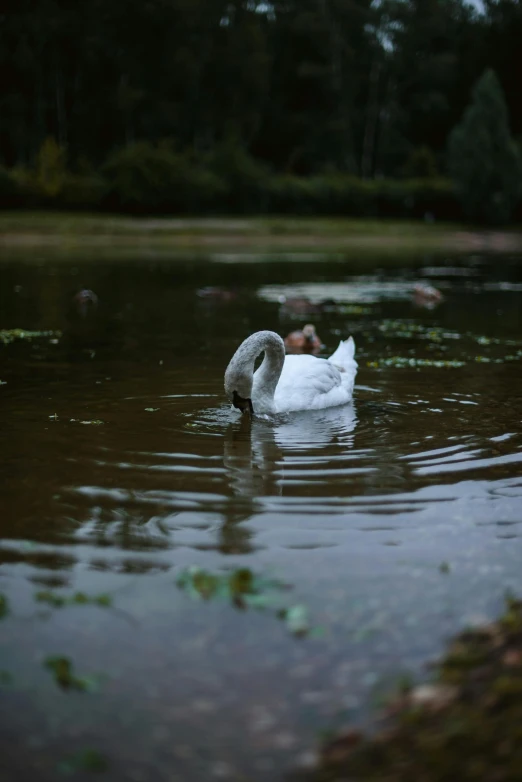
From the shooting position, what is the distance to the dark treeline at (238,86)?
221ft

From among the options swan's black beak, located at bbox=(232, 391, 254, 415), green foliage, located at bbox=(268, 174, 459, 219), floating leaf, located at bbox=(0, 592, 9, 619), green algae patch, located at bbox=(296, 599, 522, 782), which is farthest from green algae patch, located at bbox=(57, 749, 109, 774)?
green foliage, located at bbox=(268, 174, 459, 219)

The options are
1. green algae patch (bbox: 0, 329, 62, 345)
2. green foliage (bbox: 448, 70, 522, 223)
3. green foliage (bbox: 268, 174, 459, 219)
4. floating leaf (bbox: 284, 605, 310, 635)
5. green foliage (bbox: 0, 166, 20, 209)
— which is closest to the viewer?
floating leaf (bbox: 284, 605, 310, 635)

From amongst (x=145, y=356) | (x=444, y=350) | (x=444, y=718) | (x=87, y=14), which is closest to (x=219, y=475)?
(x=444, y=718)

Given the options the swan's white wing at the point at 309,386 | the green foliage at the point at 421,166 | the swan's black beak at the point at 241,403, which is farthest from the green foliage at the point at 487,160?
the swan's black beak at the point at 241,403

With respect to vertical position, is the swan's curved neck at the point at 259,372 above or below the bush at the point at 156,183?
below

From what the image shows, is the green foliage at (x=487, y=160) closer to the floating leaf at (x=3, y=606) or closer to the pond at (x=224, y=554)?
the pond at (x=224, y=554)

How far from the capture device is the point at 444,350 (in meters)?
16.3

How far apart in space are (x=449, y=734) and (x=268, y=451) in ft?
16.4

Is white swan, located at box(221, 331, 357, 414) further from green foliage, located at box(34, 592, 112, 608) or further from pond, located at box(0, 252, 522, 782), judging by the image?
green foliage, located at box(34, 592, 112, 608)

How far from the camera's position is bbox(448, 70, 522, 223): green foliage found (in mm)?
64062

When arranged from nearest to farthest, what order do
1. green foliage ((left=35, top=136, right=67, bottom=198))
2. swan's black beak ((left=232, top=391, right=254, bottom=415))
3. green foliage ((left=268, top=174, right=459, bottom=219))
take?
swan's black beak ((left=232, top=391, right=254, bottom=415))
green foliage ((left=35, top=136, right=67, bottom=198))
green foliage ((left=268, top=174, right=459, bottom=219))

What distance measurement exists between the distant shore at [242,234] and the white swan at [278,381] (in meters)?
36.0

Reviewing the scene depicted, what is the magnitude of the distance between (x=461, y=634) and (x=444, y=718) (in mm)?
855

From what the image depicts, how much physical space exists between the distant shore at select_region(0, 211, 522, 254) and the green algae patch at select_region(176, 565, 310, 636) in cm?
4110
